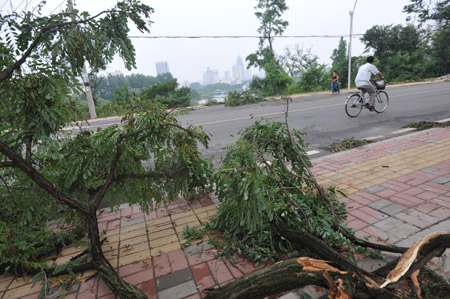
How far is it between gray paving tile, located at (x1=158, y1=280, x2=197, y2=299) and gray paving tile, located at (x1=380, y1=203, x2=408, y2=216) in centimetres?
222

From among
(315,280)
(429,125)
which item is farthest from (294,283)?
(429,125)

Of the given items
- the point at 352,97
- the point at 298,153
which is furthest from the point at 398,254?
the point at 352,97

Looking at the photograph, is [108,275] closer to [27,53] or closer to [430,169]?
[27,53]

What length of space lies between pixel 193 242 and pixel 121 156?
1104 millimetres

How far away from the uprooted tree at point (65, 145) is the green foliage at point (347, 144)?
3.84 metres

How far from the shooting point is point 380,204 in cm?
314

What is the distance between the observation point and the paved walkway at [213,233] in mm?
2195

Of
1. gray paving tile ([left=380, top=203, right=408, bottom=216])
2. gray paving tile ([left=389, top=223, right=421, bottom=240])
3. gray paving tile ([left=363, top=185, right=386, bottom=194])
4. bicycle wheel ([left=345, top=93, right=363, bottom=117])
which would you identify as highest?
bicycle wheel ([left=345, top=93, right=363, bottom=117])

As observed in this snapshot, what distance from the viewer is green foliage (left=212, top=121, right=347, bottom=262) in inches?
85.4

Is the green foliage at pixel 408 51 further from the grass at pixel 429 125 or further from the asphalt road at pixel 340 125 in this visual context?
the grass at pixel 429 125

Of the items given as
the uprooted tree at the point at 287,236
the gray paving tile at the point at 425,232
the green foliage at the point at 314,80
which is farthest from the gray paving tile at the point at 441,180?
the green foliage at the point at 314,80

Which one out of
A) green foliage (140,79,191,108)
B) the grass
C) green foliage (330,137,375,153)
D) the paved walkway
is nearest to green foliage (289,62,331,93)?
green foliage (140,79,191,108)

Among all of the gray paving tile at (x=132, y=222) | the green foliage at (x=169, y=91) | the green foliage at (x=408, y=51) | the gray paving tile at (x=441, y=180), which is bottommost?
the gray paving tile at (x=132, y=222)

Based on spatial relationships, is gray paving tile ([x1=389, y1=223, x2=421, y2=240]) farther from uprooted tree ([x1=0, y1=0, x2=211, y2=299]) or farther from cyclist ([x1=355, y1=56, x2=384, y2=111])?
cyclist ([x1=355, y1=56, x2=384, y2=111])
